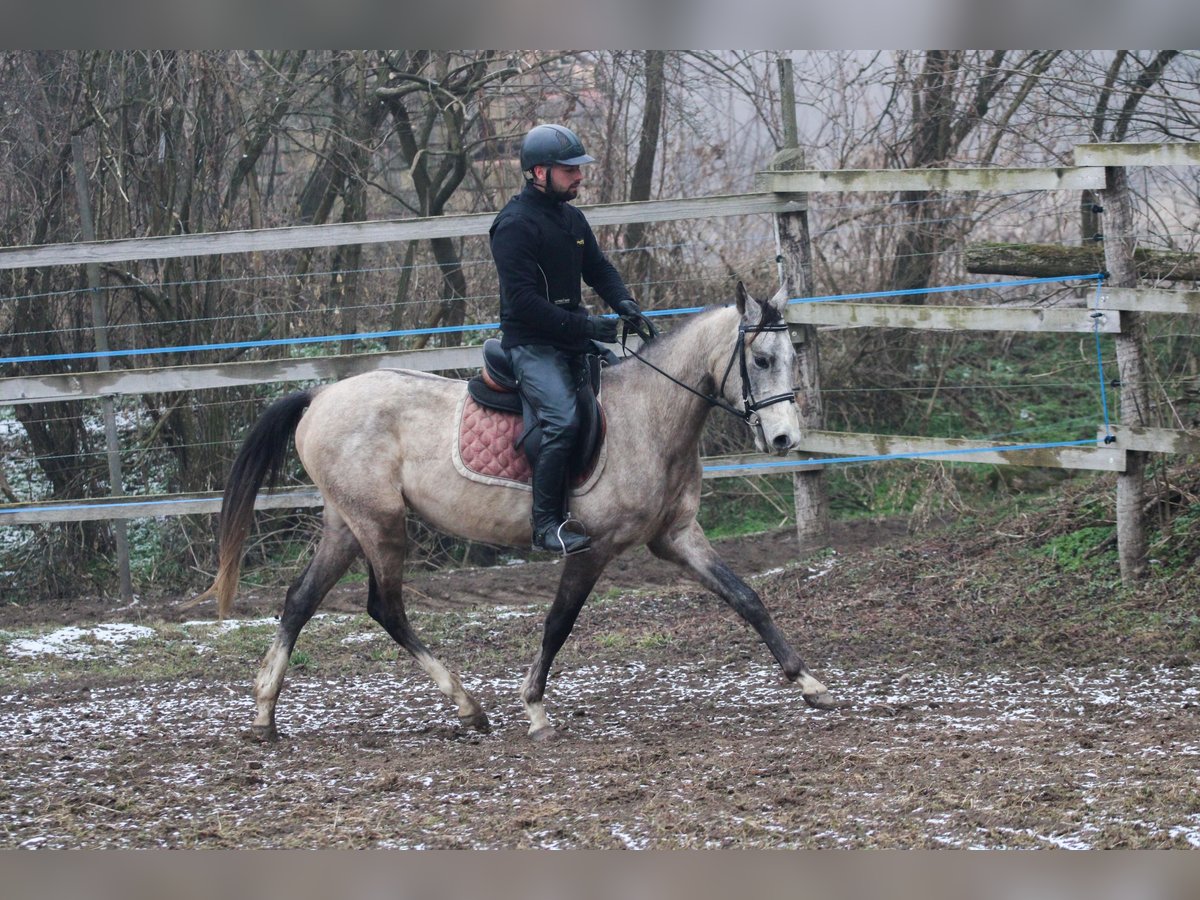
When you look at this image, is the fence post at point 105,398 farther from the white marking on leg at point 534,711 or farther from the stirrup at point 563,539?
the stirrup at point 563,539

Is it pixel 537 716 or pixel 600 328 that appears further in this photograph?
pixel 537 716

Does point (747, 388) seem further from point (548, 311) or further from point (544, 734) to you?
point (544, 734)

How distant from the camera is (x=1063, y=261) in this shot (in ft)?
25.6

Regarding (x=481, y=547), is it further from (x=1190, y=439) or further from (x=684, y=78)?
(x=1190, y=439)

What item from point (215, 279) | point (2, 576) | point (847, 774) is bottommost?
point (2, 576)

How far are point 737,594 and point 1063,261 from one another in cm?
340

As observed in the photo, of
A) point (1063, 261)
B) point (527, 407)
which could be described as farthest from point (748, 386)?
point (1063, 261)

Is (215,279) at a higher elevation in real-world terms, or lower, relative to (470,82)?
lower

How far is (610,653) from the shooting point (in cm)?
766

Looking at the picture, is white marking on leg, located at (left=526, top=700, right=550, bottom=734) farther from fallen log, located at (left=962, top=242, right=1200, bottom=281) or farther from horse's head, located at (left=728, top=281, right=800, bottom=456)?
fallen log, located at (left=962, top=242, right=1200, bottom=281)

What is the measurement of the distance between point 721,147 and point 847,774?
8.17m

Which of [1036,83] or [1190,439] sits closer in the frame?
[1190,439]

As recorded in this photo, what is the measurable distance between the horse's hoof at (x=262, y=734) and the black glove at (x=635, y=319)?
263 cm

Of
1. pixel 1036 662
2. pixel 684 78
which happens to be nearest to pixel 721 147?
pixel 684 78
